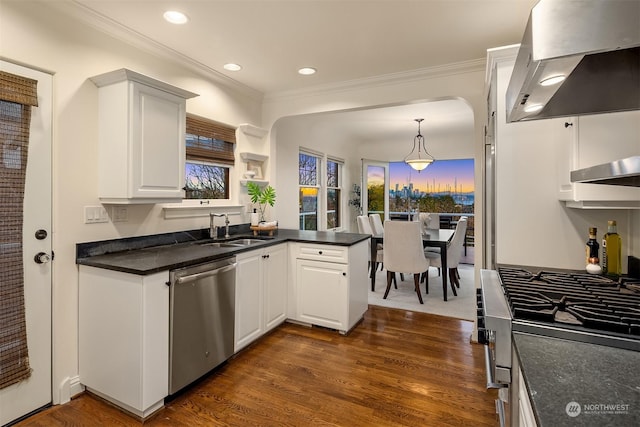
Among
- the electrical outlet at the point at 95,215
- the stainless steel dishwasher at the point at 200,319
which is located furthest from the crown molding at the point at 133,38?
the stainless steel dishwasher at the point at 200,319

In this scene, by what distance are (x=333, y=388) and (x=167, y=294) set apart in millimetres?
1242

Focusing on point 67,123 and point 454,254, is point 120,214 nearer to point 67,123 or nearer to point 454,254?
point 67,123

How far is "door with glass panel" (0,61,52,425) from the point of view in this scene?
1783mm

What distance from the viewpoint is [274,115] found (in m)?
3.88

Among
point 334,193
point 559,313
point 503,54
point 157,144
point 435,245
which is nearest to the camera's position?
point 559,313

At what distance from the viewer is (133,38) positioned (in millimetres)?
2414

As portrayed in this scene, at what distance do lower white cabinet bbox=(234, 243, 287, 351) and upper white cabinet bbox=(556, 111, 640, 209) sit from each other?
7.12ft

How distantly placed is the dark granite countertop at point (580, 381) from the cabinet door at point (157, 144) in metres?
2.26

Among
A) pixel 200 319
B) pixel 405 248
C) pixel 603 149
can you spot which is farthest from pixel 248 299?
pixel 603 149

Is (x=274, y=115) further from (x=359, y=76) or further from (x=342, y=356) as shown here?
(x=342, y=356)

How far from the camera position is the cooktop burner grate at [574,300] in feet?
Answer: 3.44

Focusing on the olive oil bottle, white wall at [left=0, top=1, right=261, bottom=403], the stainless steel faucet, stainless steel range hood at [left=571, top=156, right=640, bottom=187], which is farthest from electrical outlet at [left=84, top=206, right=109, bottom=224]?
the olive oil bottle

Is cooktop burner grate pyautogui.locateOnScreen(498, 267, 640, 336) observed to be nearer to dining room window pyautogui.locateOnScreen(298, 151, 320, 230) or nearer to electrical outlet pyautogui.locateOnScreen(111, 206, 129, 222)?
electrical outlet pyautogui.locateOnScreen(111, 206, 129, 222)

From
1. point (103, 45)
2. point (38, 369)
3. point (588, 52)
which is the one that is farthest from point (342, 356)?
point (103, 45)
